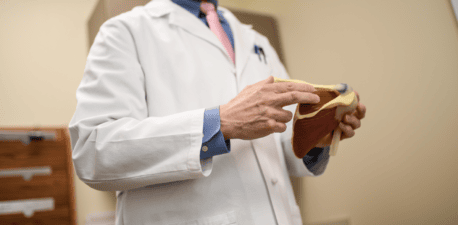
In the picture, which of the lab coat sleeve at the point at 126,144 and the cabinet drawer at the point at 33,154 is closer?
the lab coat sleeve at the point at 126,144

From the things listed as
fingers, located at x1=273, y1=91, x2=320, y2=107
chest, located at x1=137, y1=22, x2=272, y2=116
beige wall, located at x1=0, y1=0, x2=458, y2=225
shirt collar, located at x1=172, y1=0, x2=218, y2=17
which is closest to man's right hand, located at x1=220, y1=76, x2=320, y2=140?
fingers, located at x1=273, y1=91, x2=320, y2=107

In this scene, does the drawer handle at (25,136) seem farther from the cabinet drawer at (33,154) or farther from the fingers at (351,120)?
the fingers at (351,120)

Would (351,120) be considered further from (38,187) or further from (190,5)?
(38,187)

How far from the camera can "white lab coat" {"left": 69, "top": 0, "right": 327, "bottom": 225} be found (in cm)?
64

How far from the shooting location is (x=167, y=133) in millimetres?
648

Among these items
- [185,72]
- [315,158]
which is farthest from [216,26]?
[315,158]

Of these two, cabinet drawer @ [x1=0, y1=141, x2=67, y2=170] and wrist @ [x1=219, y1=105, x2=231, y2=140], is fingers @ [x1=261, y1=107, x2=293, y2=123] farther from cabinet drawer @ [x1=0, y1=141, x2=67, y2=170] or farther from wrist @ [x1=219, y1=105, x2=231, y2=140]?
cabinet drawer @ [x1=0, y1=141, x2=67, y2=170]

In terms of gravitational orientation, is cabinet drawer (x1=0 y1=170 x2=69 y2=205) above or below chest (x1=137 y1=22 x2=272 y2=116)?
below

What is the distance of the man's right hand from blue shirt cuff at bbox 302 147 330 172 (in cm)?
34

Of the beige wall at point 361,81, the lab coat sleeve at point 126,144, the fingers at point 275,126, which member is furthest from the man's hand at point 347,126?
the beige wall at point 361,81

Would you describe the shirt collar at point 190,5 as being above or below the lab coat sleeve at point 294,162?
above

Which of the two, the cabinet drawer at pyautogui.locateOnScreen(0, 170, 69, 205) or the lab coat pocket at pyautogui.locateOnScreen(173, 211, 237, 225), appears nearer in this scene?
the lab coat pocket at pyautogui.locateOnScreen(173, 211, 237, 225)

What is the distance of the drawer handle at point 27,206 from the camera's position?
1501mm

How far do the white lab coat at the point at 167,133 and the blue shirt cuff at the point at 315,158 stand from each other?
0.10 ft
